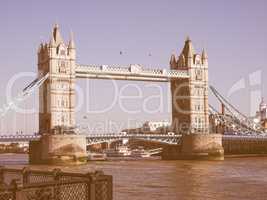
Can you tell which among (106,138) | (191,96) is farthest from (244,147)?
(106,138)

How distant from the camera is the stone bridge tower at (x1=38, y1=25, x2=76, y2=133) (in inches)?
2510

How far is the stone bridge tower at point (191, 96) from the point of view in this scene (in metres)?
76.1

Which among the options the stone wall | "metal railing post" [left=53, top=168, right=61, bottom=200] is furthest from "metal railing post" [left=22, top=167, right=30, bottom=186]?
the stone wall

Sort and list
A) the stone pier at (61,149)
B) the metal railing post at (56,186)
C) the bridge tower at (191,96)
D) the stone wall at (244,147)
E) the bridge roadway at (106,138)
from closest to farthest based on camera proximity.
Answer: the metal railing post at (56,186)
the bridge roadway at (106,138)
the stone pier at (61,149)
the bridge tower at (191,96)
the stone wall at (244,147)

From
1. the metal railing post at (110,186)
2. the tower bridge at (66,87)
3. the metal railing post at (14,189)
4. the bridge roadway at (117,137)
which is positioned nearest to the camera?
the metal railing post at (14,189)

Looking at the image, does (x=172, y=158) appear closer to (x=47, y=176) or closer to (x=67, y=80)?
(x=67, y=80)

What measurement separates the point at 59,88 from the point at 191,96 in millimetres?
20303

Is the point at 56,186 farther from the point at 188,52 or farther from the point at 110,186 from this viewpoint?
the point at 188,52

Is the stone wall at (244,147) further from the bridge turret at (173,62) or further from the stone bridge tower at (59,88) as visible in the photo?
the stone bridge tower at (59,88)

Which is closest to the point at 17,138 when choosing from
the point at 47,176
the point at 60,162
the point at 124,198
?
the point at 60,162

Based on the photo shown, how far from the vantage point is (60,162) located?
54.3 m

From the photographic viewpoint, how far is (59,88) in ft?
210

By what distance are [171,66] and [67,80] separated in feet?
71.7

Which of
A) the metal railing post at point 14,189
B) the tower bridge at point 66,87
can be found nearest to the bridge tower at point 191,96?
the tower bridge at point 66,87
